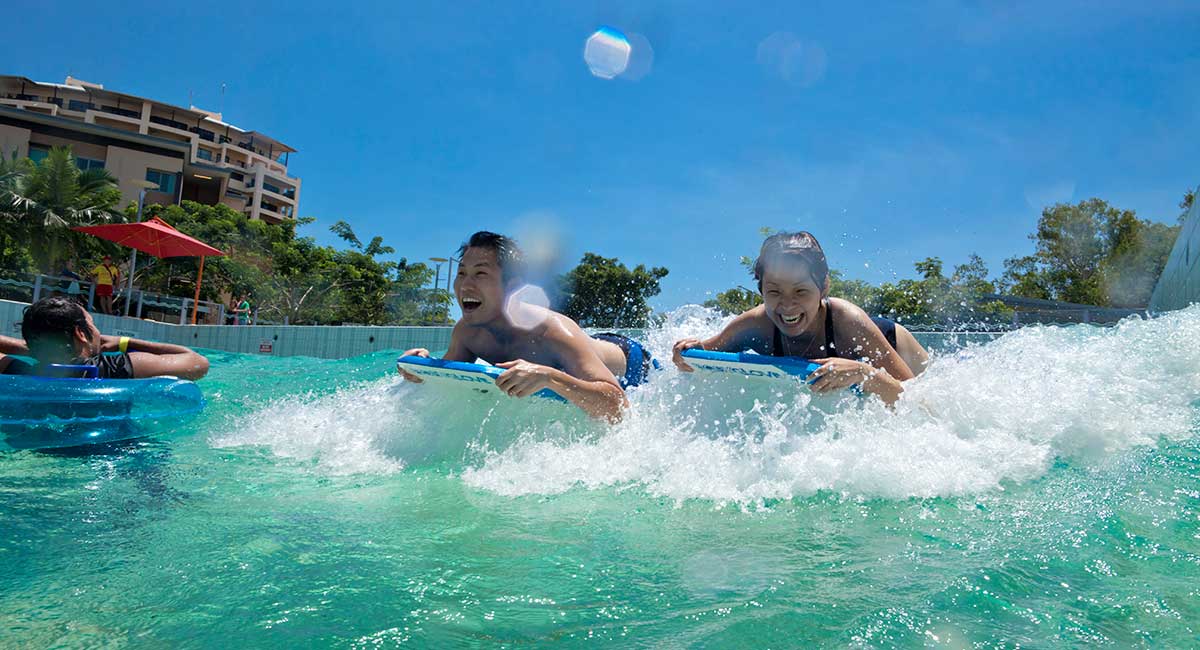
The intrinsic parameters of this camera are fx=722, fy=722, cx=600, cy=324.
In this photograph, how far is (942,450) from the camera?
9.75 feet

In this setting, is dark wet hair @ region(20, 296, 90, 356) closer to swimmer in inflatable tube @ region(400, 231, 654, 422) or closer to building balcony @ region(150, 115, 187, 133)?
swimmer in inflatable tube @ region(400, 231, 654, 422)

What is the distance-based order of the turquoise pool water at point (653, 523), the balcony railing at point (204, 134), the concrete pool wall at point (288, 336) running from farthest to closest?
the balcony railing at point (204, 134), the concrete pool wall at point (288, 336), the turquoise pool water at point (653, 523)

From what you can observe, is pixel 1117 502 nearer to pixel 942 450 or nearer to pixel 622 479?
pixel 942 450

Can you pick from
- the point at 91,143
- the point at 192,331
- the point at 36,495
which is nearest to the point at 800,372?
the point at 36,495

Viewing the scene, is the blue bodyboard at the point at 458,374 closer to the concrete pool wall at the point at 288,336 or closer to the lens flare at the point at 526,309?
the lens flare at the point at 526,309

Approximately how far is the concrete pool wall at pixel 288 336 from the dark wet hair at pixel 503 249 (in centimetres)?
1095

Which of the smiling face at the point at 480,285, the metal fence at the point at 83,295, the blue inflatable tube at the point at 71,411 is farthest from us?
the metal fence at the point at 83,295

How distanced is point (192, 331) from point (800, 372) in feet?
57.5

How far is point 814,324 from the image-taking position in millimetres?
3723

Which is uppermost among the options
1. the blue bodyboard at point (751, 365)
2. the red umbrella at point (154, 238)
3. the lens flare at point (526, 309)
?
the red umbrella at point (154, 238)

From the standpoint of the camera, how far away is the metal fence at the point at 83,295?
51.3 ft

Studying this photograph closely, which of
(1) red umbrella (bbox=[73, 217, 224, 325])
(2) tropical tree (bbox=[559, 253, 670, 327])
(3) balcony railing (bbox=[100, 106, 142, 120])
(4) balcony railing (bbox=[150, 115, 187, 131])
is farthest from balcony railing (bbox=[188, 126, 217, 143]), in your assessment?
(1) red umbrella (bbox=[73, 217, 224, 325])

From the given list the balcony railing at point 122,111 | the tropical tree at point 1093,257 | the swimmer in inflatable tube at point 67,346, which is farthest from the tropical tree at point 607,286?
the balcony railing at point 122,111

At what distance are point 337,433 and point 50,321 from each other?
1.92 meters
